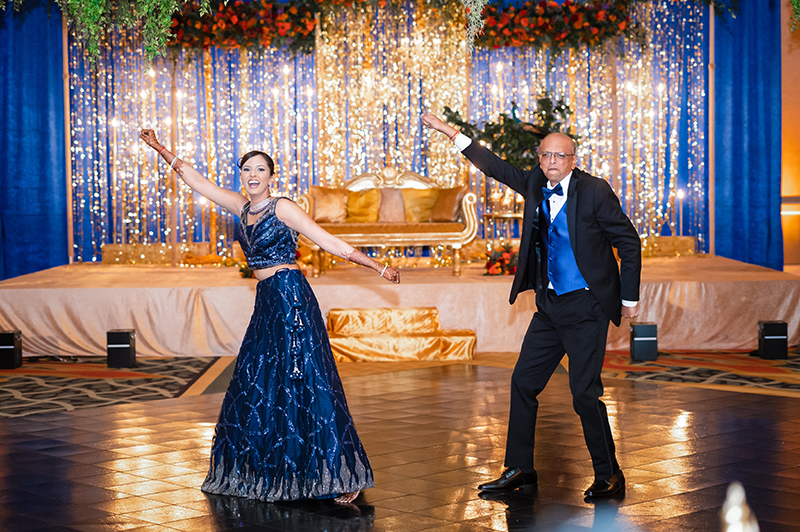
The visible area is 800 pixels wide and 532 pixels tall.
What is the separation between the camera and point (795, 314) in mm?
7445

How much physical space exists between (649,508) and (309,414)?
4.54 feet

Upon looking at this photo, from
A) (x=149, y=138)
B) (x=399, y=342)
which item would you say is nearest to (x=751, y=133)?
(x=399, y=342)

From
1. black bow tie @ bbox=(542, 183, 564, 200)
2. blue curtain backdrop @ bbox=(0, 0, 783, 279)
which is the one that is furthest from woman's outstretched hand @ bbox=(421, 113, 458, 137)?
blue curtain backdrop @ bbox=(0, 0, 783, 279)

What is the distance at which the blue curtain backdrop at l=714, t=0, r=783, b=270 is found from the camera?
10914mm

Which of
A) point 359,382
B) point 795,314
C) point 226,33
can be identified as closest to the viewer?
point 359,382

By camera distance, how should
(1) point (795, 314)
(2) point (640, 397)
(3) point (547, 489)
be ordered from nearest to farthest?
(3) point (547, 489) < (2) point (640, 397) < (1) point (795, 314)

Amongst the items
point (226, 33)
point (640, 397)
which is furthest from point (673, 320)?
point (226, 33)

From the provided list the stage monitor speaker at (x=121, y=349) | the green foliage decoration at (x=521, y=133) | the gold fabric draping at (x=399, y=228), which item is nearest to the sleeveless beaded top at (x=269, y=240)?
the stage monitor speaker at (x=121, y=349)

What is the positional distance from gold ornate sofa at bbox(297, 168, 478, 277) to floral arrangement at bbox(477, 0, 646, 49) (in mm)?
2210

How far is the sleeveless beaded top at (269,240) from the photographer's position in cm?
355

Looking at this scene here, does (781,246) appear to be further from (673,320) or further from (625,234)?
(625,234)

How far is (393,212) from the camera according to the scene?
9867mm

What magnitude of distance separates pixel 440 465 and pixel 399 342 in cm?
309

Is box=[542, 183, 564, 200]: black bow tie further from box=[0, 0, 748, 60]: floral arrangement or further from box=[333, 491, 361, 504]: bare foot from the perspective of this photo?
box=[0, 0, 748, 60]: floral arrangement
